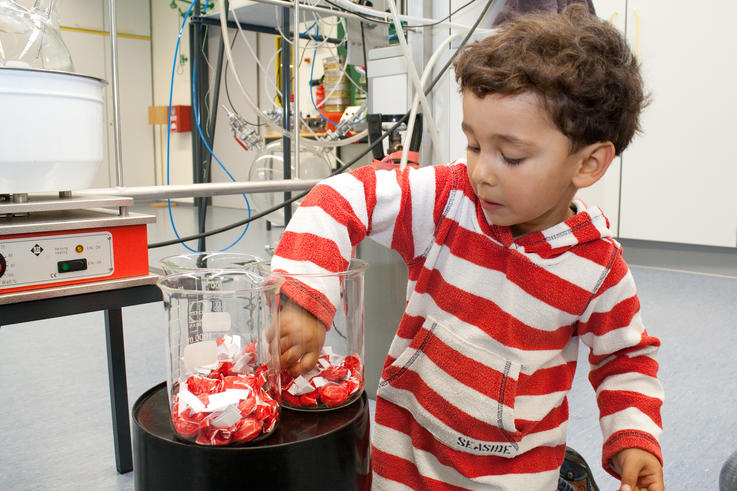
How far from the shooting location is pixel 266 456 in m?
0.40

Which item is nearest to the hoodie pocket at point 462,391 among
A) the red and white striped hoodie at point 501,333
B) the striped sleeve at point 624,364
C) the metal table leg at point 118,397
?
the red and white striped hoodie at point 501,333

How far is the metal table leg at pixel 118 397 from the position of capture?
1094 millimetres

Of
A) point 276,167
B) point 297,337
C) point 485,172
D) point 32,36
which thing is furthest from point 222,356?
point 276,167

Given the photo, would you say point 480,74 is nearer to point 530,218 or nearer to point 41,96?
point 530,218

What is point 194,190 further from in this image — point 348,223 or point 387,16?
point 387,16

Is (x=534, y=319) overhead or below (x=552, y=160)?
below

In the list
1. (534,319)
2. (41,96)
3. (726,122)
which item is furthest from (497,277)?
(726,122)

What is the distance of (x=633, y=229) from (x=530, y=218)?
238 cm

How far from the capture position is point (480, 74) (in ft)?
1.87

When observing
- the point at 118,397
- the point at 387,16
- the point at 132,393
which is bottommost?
the point at 132,393

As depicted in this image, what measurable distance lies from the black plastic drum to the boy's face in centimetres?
26

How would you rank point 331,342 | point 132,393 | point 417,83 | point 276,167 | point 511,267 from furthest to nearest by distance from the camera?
point 276,167 → point 132,393 → point 417,83 → point 511,267 → point 331,342

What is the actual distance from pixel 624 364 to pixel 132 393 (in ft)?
3.76

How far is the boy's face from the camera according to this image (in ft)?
1.85
